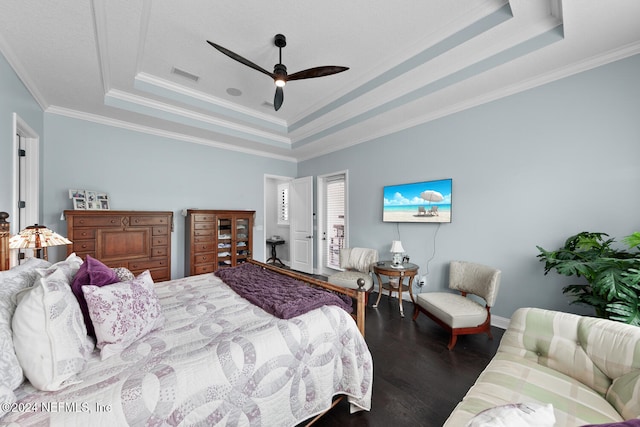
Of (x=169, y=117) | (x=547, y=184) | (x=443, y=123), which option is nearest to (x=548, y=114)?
(x=547, y=184)

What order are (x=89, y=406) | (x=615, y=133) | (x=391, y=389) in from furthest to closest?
1. (x=615, y=133)
2. (x=391, y=389)
3. (x=89, y=406)

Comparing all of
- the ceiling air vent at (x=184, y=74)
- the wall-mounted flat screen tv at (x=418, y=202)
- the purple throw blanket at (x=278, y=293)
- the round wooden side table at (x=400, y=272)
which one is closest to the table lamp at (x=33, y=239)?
the purple throw blanket at (x=278, y=293)

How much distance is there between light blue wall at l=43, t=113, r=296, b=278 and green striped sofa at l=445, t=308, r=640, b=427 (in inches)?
171

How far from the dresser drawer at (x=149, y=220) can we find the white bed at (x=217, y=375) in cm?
207

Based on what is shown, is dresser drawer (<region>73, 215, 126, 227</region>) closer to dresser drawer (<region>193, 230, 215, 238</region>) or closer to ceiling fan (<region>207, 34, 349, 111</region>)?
dresser drawer (<region>193, 230, 215, 238</region>)

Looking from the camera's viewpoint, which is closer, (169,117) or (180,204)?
(169,117)

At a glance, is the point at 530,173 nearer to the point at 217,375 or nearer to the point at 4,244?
the point at 217,375

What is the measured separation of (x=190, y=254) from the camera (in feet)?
12.8

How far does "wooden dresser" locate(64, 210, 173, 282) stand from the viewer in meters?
3.03

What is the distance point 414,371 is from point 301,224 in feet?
12.3

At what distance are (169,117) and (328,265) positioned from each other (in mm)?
3708

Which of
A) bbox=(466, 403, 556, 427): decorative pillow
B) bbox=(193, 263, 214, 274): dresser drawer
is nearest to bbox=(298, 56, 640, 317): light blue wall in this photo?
bbox=(466, 403, 556, 427): decorative pillow

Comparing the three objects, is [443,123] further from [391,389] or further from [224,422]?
[224,422]

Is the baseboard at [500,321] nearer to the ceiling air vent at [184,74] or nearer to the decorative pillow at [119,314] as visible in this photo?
the decorative pillow at [119,314]
